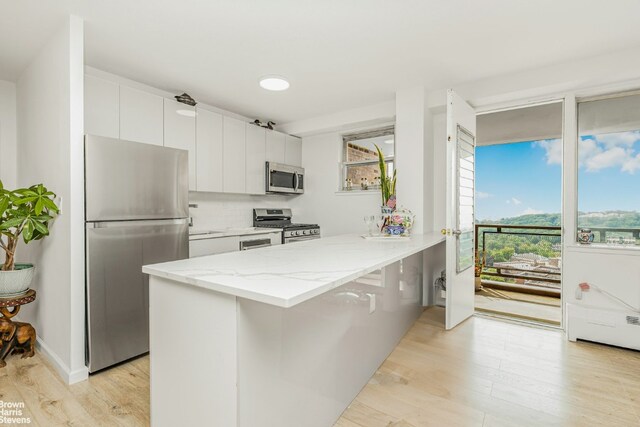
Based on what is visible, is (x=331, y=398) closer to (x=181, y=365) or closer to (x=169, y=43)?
(x=181, y=365)

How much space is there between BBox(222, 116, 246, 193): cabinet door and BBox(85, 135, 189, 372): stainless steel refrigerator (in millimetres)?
1073

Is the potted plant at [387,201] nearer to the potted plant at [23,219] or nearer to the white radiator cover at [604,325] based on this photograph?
the white radiator cover at [604,325]

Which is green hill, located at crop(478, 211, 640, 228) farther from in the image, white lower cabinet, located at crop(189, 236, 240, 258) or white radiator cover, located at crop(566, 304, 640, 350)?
white lower cabinet, located at crop(189, 236, 240, 258)

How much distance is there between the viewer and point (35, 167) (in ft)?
8.32

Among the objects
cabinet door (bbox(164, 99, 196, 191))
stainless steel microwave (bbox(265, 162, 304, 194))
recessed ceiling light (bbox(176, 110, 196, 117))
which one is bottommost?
stainless steel microwave (bbox(265, 162, 304, 194))

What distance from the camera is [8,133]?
2.95m

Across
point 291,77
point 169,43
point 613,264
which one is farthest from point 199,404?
point 613,264

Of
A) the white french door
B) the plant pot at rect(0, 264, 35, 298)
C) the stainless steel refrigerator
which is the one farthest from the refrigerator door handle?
the white french door

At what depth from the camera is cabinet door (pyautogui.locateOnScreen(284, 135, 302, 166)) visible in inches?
179

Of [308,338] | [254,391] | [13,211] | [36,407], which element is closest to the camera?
[254,391]

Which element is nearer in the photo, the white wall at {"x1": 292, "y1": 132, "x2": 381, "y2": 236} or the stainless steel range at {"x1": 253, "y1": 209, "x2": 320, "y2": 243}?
the stainless steel range at {"x1": 253, "y1": 209, "x2": 320, "y2": 243}

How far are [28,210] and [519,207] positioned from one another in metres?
5.96

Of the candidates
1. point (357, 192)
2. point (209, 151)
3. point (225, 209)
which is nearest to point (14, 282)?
point (209, 151)

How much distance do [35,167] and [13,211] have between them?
1.96 ft
